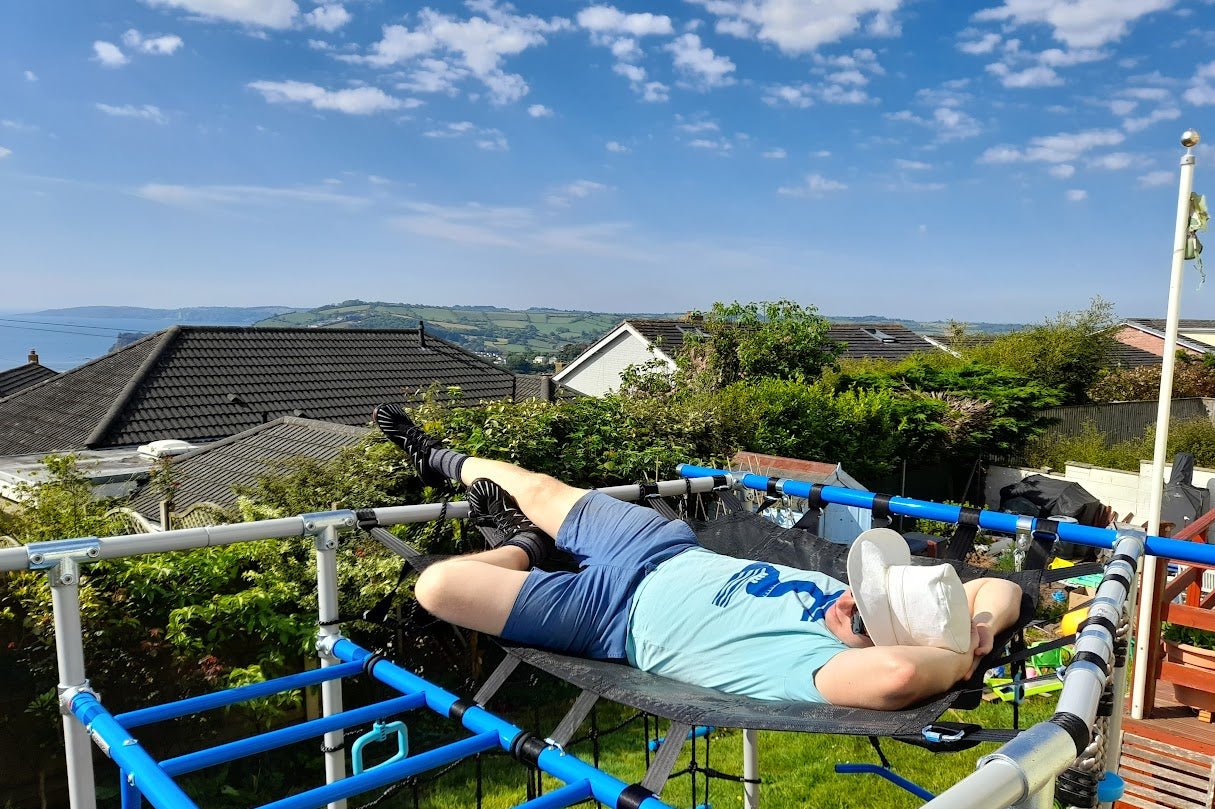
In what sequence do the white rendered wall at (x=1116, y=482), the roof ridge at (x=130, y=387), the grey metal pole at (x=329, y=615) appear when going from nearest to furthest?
the grey metal pole at (x=329, y=615) → the roof ridge at (x=130, y=387) → the white rendered wall at (x=1116, y=482)

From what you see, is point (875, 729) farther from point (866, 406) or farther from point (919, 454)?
point (919, 454)

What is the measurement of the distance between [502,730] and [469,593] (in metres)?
0.51

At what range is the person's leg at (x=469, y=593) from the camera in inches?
83.0

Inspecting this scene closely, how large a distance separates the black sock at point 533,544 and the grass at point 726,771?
1.64 meters

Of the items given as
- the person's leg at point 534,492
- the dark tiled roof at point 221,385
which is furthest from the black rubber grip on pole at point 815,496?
the dark tiled roof at point 221,385

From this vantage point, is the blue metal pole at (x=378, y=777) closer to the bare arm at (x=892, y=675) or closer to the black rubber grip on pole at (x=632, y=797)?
the black rubber grip on pole at (x=632, y=797)

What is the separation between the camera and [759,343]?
1176 centimetres

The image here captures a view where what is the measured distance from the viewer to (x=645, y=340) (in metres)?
20.6

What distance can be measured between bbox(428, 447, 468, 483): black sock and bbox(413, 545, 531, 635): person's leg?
0.74 meters

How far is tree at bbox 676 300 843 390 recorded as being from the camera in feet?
38.4

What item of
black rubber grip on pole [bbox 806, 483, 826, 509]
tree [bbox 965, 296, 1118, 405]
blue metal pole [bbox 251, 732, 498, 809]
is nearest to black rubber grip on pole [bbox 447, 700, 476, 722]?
blue metal pole [bbox 251, 732, 498, 809]

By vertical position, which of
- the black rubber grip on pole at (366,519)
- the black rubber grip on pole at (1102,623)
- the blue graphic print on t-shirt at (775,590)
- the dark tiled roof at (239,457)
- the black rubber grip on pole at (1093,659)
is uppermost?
the black rubber grip on pole at (1093,659)

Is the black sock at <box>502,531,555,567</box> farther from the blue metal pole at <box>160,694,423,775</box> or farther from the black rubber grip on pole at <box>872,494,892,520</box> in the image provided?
the black rubber grip on pole at <box>872,494,892,520</box>

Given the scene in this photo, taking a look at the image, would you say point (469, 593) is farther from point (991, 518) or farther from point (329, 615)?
point (991, 518)
